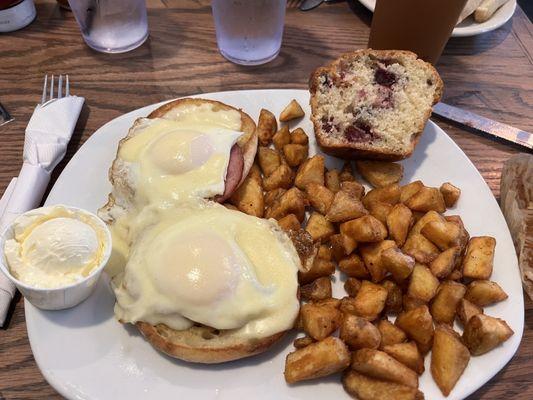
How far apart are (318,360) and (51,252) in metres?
0.85

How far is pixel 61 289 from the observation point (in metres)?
1.45

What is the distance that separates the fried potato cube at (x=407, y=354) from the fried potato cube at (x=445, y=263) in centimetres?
28

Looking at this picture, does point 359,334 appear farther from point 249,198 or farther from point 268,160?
point 268,160

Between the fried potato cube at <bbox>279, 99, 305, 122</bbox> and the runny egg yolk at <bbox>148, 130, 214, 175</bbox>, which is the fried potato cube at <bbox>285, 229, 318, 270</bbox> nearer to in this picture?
the runny egg yolk at <bbox>148, 130, 214, 175</bbox>

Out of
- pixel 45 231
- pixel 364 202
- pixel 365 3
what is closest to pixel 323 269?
pixel 364 202

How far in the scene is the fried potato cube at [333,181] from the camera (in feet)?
6.42

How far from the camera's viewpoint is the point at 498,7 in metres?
2.82

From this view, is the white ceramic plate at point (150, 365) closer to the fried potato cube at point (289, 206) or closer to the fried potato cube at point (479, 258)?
the fried potato cube at point (479, 258)

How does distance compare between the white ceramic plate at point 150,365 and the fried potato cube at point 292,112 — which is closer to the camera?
the white ceramic plate at point 150,365

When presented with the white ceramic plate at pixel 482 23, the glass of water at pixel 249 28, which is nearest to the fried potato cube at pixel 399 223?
the glass of water at pixel 249 28

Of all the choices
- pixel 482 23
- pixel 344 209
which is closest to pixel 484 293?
pixel 344 209

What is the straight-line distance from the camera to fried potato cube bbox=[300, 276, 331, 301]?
5.44ft

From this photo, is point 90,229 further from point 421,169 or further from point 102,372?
point 421,169

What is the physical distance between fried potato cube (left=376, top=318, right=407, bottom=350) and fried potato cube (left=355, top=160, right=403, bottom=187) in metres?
0.62
